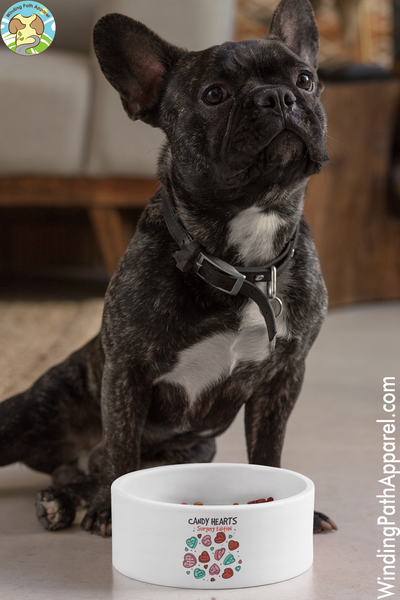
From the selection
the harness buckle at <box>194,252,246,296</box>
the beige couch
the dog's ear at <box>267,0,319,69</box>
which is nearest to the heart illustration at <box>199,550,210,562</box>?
the harness buckle at <box>194,252,246,296</box>

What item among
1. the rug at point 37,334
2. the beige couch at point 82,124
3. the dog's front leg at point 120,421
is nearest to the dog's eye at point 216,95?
the dog's front leg at point 120,421

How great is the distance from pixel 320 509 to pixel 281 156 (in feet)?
1.91

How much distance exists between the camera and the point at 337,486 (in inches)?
54.1

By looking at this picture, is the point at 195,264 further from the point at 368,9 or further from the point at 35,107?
the point at 368,9

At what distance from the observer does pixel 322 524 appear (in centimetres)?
117

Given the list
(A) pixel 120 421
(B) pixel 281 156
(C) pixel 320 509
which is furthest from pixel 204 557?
(B) pixel 281 156

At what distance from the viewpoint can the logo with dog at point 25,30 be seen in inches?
56.4

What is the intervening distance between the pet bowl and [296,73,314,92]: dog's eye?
56cm

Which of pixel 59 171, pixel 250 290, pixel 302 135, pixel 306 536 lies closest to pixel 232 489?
pixel 306 536

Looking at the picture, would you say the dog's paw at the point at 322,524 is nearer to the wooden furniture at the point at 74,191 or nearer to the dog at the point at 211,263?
the dog at the point at 211,263

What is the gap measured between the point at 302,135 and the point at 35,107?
5.54 feet

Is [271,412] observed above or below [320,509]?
above

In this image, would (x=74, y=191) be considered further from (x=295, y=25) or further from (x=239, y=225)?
(x=239, y=225)

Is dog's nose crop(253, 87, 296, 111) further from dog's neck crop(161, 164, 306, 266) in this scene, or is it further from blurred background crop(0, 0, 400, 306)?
blurred background crop(0, 0, 400, 306)
